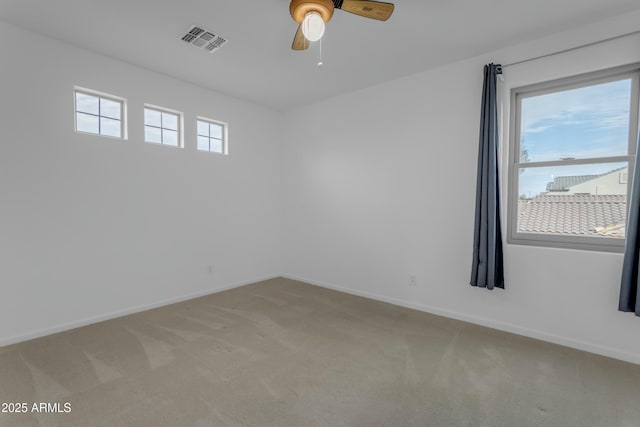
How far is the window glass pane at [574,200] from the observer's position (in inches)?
105

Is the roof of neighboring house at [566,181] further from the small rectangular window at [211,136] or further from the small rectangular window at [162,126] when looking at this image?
the small rectangular window at [162,126]

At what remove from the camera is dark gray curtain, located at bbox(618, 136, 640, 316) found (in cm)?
237

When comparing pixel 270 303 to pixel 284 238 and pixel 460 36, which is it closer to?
pixel 284 238

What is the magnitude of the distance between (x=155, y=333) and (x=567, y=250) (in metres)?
3.98

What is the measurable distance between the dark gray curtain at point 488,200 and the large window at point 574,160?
26 centimetres

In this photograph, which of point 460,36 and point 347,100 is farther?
point 347,100

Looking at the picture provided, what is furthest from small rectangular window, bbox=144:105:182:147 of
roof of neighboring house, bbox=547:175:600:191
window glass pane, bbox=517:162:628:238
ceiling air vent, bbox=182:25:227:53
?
roof of neighboring house, bbox=547:175:600:191

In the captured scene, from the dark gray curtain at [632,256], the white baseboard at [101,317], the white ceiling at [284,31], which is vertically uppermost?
the white ceiling at [284,31]

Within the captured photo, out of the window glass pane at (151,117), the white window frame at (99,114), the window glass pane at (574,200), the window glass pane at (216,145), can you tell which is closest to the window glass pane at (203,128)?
the window glass pane at (216,145)

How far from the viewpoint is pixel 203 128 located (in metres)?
4.34

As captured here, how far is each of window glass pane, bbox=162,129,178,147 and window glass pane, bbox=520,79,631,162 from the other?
13.3 feet

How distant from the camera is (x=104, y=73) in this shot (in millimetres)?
3295

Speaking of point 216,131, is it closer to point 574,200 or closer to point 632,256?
point 574,200

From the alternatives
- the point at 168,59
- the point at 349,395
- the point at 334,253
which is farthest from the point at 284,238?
the point at 349,395
